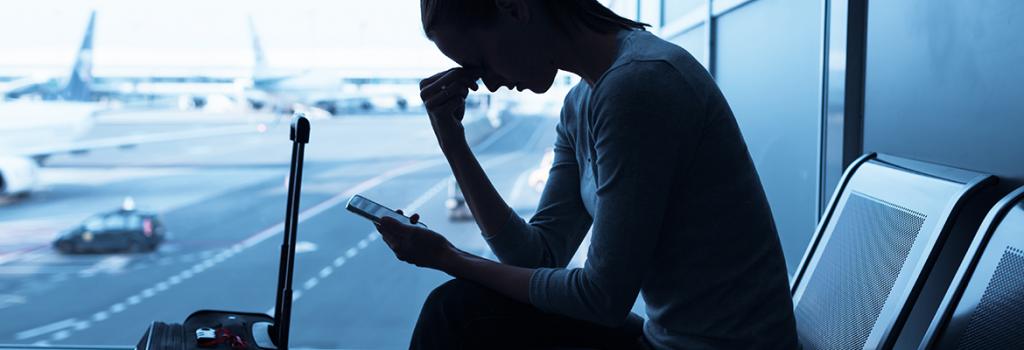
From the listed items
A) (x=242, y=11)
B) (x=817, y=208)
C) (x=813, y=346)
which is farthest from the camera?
(x=242, y=11)

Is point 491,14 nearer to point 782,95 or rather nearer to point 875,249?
point 875,249

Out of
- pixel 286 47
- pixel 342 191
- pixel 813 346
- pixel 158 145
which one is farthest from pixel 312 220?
pixel 813 346

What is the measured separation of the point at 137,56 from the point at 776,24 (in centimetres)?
299

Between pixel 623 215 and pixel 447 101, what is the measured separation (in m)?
Answer: 0.34

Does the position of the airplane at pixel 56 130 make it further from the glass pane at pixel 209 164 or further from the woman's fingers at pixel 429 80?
the woman's fingers at pixel 429 80

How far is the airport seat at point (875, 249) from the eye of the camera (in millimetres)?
1003

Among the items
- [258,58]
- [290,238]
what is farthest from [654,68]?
[258,58]

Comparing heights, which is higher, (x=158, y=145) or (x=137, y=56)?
(x=137, y=56)

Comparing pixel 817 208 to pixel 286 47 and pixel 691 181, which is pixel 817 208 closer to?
pixel 691 181

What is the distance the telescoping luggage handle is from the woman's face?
377 millimetres

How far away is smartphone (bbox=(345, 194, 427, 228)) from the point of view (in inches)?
38.3

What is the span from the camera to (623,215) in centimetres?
75

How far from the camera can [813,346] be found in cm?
122

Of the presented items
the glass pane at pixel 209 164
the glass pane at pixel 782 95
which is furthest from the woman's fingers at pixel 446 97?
the glass pane at pixel 209 164
